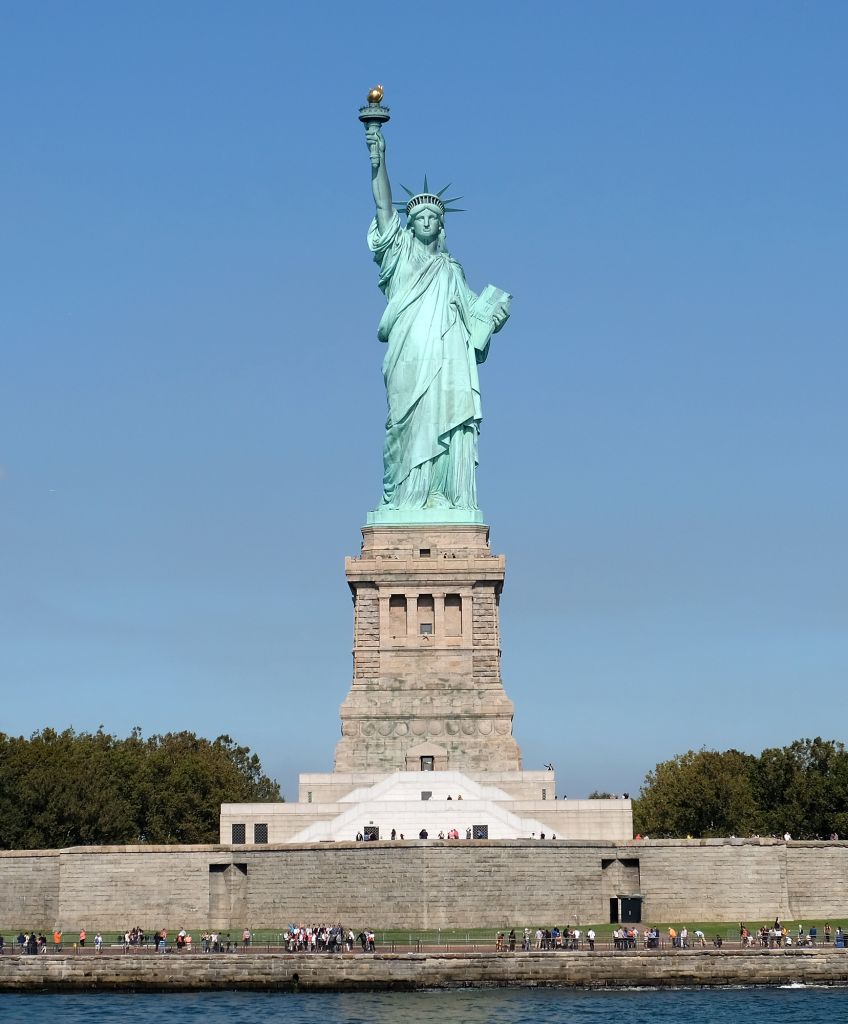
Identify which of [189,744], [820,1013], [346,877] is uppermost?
[189,744]

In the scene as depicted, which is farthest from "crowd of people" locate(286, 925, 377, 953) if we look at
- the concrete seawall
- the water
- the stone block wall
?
the stone block wall

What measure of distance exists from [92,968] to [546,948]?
34.5 feet

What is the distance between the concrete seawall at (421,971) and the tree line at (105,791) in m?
14.9

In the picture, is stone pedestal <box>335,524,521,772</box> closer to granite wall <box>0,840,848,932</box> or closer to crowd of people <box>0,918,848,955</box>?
granite wall <box>0,840,848,932</box>

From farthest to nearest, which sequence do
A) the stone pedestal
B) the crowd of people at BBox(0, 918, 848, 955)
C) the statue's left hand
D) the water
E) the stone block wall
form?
the statue's left hand
the stone pedestal
the stone block wall
the crowd of people at BBox(0, 918, 848, 955)
the water

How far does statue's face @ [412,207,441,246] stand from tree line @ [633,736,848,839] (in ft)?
66.9

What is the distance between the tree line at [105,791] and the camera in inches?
2504

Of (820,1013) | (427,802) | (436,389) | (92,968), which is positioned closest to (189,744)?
(436,389)

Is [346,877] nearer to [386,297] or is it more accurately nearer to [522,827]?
[522,827]

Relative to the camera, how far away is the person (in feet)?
215

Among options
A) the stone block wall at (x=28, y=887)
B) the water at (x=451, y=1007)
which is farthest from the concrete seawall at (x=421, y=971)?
the stone block wall at (x=28, y=887)

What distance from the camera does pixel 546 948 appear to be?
48.9 meters

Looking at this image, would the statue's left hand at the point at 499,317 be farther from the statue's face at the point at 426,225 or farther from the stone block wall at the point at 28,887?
the stone block wall at the point at 28,887

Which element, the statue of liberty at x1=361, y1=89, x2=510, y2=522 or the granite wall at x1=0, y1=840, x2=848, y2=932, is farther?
the statue of liberty at x1=361, y1=89, x2=510, y2=522
